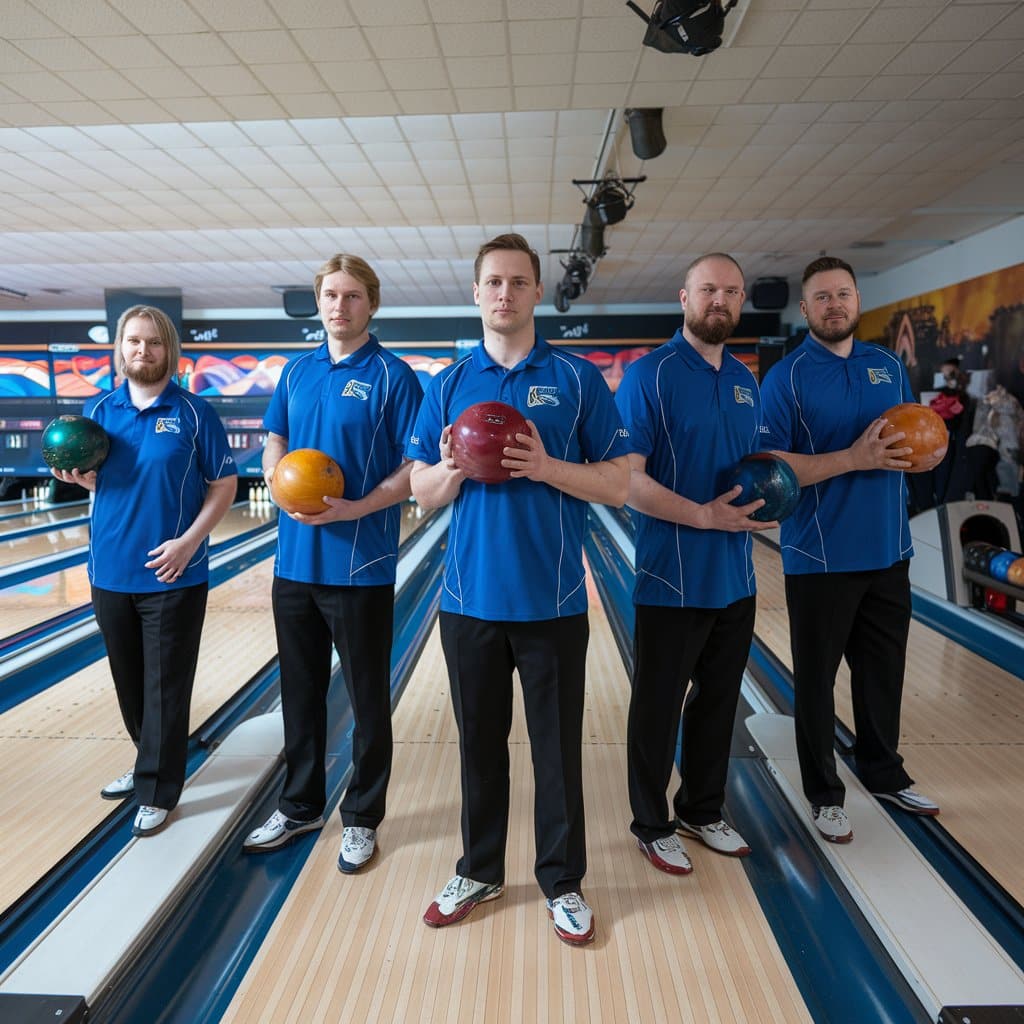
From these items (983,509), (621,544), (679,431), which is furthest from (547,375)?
(621,544)

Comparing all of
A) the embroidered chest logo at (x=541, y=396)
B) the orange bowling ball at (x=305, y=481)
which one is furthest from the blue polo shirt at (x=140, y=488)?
the embroidered chest logo at (x=541, y=396)

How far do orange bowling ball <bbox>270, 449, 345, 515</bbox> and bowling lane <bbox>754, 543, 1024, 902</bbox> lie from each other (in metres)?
1.86

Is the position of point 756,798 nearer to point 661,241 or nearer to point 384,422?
point 384,422

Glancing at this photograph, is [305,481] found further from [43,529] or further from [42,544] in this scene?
[43,529]

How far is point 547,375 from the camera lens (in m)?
1.59

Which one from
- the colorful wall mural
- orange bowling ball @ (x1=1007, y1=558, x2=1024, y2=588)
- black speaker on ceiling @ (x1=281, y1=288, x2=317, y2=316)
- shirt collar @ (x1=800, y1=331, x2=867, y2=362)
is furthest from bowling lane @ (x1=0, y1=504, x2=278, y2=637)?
the colorful wall mural

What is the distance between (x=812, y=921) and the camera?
5.64 ft

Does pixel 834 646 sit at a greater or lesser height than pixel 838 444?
lesser

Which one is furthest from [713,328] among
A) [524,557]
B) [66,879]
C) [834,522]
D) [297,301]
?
[297,301]

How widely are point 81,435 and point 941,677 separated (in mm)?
3371

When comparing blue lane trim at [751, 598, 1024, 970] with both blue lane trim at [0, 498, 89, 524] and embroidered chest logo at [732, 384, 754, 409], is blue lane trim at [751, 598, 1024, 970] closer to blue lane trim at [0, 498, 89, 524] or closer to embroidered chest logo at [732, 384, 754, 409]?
embroidered chest logo at [732, 384, 754, 409]

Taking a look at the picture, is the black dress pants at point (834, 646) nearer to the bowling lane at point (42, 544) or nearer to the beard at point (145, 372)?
the beard at point (145, 372)

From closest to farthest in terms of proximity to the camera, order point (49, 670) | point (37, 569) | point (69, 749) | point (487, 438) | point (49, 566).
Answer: point (487, 438) < point (69, 749) < point (49, 670) < point (37, 569) < point (49, 566)

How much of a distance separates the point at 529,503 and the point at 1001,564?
11.0 ft
